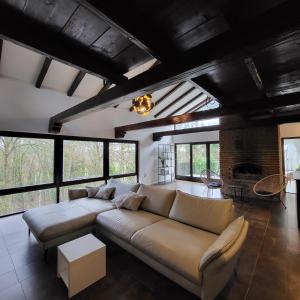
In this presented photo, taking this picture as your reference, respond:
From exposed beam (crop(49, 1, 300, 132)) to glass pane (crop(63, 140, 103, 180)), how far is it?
362 cm

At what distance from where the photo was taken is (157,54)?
1.74 metres

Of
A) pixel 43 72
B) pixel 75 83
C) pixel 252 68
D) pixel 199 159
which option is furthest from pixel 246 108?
pixel 199 159

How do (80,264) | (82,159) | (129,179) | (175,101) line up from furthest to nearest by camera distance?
(175,101) < (129,179) < (82,159) < (80,264)

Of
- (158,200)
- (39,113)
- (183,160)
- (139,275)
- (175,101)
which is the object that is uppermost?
(175,101)

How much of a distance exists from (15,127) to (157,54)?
417cm

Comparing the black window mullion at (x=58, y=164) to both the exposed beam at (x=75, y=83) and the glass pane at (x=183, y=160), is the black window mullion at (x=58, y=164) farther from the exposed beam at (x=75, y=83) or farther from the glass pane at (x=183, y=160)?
the glass pane at (x=183, y=160)

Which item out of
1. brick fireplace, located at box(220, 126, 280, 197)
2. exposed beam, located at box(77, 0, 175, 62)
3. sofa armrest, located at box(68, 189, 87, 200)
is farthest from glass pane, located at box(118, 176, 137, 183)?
exposed beam, located at box(77, 0, 175, 62)

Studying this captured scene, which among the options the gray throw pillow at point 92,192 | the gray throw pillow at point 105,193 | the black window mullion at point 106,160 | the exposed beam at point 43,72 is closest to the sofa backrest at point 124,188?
Answer: the gray throw pillow at point 105,193

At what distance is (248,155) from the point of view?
5.82 meters

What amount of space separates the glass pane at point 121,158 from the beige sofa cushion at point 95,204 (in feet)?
8.63

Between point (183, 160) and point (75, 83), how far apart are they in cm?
646

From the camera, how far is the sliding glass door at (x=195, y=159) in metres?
8.23

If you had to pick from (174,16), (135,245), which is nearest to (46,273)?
(135,245)

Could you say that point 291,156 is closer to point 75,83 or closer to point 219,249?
point 219,249
